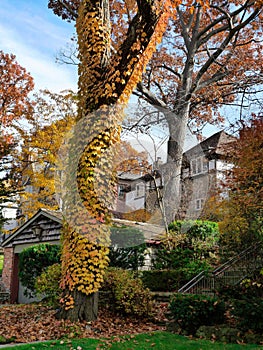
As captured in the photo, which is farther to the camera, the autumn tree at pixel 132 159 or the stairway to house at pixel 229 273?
the autumn tree at pixel 132 159

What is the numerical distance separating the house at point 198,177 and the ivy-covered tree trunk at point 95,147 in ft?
31.0

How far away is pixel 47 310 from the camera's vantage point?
320 inches

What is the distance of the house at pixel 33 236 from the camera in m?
14.4

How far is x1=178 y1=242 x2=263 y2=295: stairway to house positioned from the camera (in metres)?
10.1

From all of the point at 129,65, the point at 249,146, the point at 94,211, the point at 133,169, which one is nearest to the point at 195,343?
the point at 94,211

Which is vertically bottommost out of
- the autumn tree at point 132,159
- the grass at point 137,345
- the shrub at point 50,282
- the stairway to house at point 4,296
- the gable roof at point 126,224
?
the stairway to house at point 4,296

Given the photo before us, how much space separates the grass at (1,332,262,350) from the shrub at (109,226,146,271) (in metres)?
7.54

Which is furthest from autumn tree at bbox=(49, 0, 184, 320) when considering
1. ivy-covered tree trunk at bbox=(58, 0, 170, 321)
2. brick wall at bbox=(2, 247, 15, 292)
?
brick wall at bbox=(2, 247, 15, 292)

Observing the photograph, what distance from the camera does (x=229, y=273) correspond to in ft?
36.5

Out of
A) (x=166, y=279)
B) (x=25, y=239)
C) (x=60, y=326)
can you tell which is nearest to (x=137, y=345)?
(x=60, y=326)

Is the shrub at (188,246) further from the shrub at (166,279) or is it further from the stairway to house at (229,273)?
the stairway to house at (229,273)

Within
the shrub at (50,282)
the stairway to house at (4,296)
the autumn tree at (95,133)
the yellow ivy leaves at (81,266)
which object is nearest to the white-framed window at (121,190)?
the stairway to house at (4,296)

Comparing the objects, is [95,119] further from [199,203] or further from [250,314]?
[199,203]

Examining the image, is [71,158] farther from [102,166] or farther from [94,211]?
[94,211]
